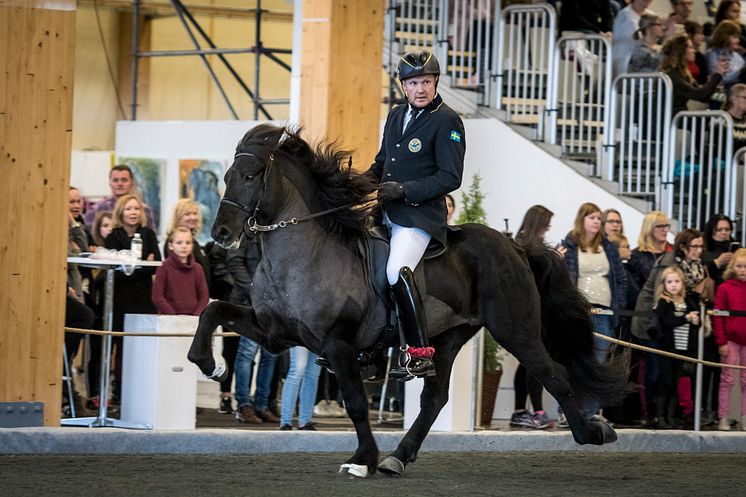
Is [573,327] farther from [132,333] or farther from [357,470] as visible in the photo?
[132,333]

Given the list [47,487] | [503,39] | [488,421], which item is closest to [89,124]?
[503,39]

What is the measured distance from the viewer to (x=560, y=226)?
13844 mm

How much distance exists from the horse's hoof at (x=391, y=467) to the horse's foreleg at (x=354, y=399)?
44 millimetres

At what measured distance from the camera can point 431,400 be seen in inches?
291

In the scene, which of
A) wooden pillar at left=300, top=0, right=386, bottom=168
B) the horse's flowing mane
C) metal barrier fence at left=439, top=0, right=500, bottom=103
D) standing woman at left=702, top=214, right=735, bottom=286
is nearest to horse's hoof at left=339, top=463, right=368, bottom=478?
the horse's flowing mane

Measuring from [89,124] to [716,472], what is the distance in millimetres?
12254

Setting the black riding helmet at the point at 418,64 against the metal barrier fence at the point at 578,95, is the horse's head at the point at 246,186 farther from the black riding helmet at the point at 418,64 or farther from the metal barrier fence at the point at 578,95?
the metal barrier fence at the point at 578,95

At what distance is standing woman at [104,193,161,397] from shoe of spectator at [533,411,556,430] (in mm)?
3215

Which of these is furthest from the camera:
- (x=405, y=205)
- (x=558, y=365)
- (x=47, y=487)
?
(x=558, y=365)

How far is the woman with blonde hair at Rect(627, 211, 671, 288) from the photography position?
11.3 m

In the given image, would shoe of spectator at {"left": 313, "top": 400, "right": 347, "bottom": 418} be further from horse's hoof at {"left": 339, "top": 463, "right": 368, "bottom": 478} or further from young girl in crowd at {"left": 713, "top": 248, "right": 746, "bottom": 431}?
horse's hoof at {"left": 339, "top": 463, "right": 368, "bottom": 478}

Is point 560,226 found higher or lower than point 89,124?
lower

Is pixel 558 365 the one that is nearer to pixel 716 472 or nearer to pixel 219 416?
pixel 716 472

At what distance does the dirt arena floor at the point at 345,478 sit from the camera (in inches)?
243
